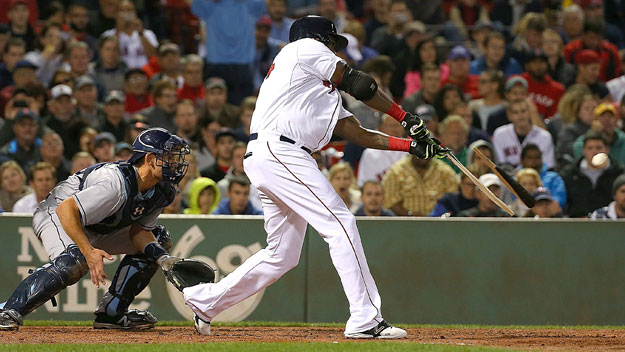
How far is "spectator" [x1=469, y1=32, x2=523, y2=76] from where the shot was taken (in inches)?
591

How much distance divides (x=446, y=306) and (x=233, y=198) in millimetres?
2473

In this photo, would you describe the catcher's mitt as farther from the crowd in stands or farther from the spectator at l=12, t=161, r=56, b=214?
the spectator at l=12, t=161, r=56, b=214

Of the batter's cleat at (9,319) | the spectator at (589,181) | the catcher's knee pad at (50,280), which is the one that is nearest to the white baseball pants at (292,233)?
the catcher's knee pad at (50,280)

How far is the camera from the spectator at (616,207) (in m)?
10.8

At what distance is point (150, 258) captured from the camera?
305 inches

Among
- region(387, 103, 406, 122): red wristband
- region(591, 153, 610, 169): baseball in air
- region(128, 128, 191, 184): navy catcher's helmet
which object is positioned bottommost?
region(591, 153, 610, 169): baseball in air

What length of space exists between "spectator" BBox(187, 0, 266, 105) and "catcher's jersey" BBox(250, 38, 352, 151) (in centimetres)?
752

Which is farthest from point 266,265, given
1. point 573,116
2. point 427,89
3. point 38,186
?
point 573,116

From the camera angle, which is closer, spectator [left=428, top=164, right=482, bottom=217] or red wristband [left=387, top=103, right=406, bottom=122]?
red wristband [left=387, top=103, right=406, bottom=122]

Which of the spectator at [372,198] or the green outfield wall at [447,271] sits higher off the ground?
the spectator at [372,198]

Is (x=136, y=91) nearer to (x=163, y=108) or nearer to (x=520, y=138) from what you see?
(x=163, y=108)

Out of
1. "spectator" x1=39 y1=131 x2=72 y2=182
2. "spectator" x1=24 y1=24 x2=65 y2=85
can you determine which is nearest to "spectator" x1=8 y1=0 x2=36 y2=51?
"spectator" x1=24 y1=24 x2=65 y2=85

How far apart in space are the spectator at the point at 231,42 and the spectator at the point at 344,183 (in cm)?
389

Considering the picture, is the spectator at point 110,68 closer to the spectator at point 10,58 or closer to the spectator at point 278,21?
the spectator at point 10,58
